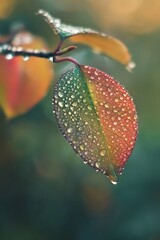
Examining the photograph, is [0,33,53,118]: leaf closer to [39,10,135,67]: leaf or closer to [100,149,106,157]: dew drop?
[39,10,135,67]: leaf

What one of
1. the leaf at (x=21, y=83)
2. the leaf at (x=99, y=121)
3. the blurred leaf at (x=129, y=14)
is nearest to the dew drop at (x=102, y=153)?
the leaf at (x=99, y=121)

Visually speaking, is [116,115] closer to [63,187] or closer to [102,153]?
[102,153]

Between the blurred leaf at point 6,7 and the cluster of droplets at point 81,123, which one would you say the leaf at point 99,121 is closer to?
the cluster of droplets at point 81,123

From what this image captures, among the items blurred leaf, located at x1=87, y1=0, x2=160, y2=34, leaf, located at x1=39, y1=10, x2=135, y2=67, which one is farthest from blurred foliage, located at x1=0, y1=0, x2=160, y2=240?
leaf, located at x1=39, y1=10, x2=135, y2=67

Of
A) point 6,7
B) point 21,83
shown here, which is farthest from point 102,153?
point 6,7

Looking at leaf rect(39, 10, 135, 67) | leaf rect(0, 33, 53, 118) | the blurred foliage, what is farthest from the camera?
the blurred foliage

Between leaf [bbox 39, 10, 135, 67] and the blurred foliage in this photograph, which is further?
the blurred foliage

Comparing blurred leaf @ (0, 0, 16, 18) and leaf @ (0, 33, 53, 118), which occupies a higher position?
blurred leaf @ (0, 0, 16, 18)

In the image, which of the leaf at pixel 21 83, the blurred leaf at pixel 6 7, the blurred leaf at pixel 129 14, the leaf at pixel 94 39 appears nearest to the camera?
the leaf at pixel 94 39
